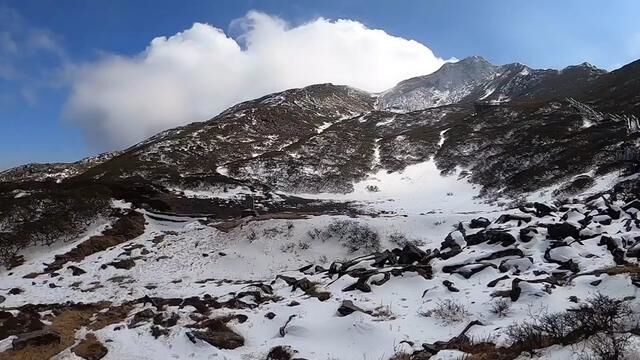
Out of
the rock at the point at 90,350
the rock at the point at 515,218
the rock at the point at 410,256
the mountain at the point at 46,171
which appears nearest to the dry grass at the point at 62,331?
the rock at the point at 90,350

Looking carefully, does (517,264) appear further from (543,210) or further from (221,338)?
(221,338)

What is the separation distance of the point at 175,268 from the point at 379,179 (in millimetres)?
46069

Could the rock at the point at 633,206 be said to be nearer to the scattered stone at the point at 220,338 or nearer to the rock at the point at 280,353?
the rock at the point at 280,353

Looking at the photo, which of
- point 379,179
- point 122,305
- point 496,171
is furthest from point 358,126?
point 122,305

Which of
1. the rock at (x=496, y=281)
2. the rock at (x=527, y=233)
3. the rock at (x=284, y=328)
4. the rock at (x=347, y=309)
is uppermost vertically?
the rock at (x=527, y=233)

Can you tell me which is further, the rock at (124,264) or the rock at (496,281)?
the rock at (124,264)

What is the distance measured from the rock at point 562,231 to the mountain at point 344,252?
0.07 meters

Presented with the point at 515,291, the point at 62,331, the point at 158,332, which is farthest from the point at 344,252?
the point at 62,331

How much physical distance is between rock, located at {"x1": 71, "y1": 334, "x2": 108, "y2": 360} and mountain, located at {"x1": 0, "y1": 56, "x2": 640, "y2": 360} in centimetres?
7

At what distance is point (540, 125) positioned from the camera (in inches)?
3120

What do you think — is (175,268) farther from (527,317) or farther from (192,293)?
(527,317)

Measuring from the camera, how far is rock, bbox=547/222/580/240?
2148cm

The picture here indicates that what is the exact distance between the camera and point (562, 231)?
21.9m

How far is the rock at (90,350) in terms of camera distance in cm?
1608
